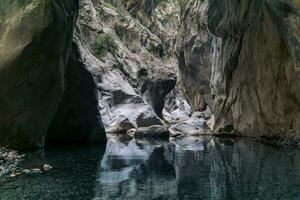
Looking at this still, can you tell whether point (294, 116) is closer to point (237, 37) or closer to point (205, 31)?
point (237, 37)

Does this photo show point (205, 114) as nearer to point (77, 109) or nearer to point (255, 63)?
point (255, 63)

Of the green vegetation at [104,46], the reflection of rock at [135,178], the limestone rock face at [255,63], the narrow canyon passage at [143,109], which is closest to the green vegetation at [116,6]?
the narrow canyon passage at [143,109]

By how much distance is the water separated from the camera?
10.6m

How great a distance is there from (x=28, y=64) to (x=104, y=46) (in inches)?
1218

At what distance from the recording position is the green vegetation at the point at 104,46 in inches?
1900

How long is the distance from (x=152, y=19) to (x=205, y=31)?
30608mm

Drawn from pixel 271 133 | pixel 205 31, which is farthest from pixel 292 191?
pixel 205 31

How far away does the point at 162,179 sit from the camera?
13.2 meters

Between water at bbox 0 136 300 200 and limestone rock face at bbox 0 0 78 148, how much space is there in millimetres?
1791

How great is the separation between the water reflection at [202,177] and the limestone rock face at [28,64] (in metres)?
3.70

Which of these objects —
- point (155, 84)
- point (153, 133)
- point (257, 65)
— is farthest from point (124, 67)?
point (257, 65)

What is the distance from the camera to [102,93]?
143 ft

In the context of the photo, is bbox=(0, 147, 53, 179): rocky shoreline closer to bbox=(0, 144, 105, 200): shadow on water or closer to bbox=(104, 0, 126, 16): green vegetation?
bbox=(0, 144, 105, 200): shadow on water

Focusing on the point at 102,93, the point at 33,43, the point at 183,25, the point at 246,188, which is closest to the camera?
the point at 246,188
